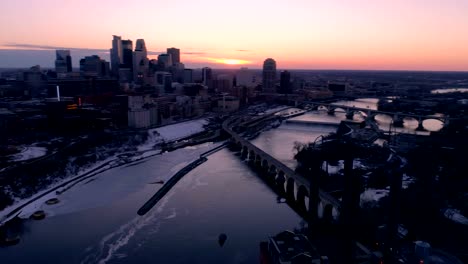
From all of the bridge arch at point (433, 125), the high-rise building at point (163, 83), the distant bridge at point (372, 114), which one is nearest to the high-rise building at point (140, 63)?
the high-rise building at point (163, 83)

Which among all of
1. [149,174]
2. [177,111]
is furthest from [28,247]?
[177,111]

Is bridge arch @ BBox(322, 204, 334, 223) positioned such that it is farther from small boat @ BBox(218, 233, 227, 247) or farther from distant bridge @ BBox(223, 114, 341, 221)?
small boat @ BBox(218, 233, 227, 247)

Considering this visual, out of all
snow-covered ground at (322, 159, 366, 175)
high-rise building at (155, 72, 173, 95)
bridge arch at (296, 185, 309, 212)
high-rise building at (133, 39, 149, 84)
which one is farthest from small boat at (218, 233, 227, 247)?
high-rise building at (133, 39, 149, 84)

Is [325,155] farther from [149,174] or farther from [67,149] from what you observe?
[67,149]

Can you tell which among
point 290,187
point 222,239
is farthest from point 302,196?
point 222,239

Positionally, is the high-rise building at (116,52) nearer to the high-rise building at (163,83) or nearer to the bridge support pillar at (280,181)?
the high-rise building at (163,83)

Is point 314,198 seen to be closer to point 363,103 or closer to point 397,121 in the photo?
point 397,121
